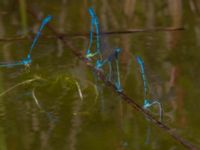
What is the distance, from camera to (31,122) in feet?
4.55

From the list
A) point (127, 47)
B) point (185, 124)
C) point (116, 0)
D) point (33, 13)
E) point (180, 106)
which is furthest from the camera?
point (116, 0)

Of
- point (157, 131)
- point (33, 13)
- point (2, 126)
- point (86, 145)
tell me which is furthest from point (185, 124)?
point (33, 13)

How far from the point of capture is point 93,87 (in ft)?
5.23

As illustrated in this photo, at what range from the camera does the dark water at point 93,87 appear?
132 cm

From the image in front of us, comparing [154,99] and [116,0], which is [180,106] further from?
[116,0]

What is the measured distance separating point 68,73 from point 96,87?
13 cm

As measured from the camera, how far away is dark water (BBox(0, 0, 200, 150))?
51.8 inches

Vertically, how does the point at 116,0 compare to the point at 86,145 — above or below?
above

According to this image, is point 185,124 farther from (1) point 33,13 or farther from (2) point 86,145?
(1) point 33,13

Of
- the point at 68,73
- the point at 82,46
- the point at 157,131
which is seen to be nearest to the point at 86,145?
the point at 157,131

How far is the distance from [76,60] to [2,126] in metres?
0.49

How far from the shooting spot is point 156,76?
169cm

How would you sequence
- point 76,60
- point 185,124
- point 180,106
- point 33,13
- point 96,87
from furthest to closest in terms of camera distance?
point 33,13, point 76,60, point 96,87, point 180,106, point 185,124

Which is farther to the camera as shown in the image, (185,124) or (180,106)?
(180,106)
